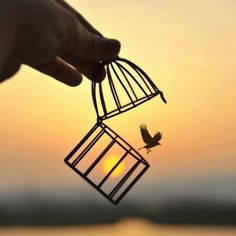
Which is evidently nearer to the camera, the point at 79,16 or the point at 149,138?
the point at 79,16

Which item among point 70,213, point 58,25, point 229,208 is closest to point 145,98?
point 58,25

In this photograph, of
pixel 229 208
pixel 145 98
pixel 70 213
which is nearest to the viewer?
pixel 145 98

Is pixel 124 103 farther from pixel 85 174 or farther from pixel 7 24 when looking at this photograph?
pixel 7 24

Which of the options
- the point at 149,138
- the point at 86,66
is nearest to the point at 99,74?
the point at 86,66

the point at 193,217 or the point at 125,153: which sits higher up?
the point at 125,153

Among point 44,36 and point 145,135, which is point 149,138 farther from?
point 44,36

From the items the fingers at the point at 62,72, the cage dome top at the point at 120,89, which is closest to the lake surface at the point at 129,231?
the cage dome top at the point at 120,89
